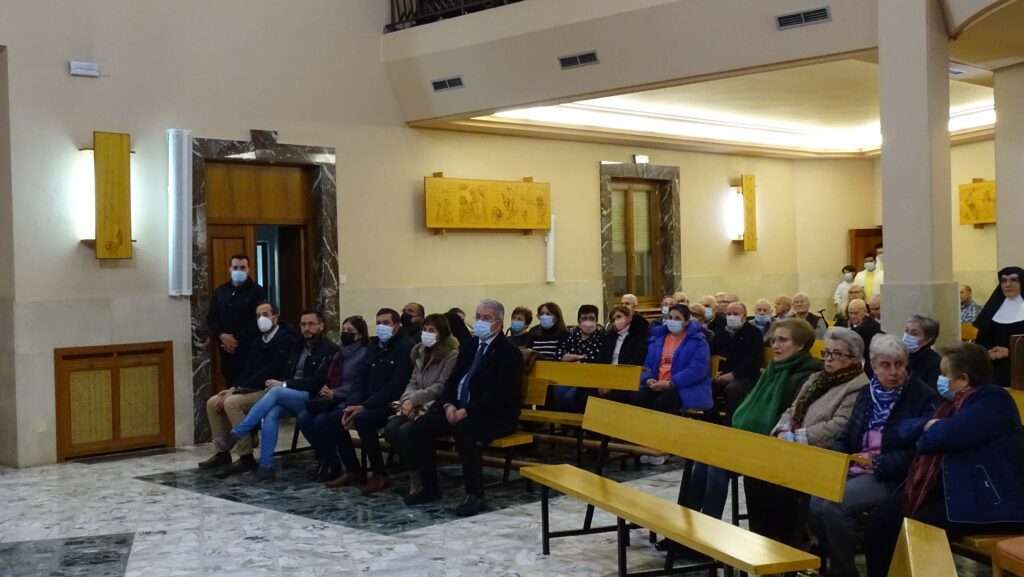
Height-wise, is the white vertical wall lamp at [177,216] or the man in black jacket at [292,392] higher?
the white vertical wall lamp at [177,216]

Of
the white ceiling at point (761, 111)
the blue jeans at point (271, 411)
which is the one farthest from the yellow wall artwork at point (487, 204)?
the blue jeans at point (271, 411)

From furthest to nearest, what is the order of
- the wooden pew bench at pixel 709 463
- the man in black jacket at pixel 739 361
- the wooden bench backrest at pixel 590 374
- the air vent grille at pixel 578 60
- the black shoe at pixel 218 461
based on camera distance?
the air vent grille at pixel 578 60 → the black shoe at pixel 218 461 → the man in black jacket at pixel 739 361 → the wooden bench backrest at pixel 590 374 → the wooden pew bench at pixel 709 463

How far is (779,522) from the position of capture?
19.9ft

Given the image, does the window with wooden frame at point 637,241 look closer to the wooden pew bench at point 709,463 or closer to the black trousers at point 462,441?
the black trousers at point 462,441

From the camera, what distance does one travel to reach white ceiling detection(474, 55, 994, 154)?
12.9 m

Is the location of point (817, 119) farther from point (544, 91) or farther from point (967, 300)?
point (544, 91)

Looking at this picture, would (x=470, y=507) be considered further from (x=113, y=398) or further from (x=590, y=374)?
(x=113, y=398)

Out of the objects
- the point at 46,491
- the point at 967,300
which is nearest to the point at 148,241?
the point at 46,491

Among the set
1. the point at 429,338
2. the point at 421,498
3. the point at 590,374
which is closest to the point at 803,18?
the point at 590,374

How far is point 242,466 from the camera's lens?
375 inches

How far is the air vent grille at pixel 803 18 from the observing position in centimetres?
916

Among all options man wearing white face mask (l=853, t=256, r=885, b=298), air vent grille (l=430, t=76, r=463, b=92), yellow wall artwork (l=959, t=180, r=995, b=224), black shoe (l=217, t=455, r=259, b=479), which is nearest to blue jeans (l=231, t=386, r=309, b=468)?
black shoe (l=217, t=455, r=259, b=479)

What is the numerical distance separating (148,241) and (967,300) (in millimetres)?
8582

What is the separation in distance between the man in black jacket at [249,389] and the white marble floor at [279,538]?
750mm
